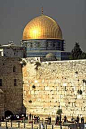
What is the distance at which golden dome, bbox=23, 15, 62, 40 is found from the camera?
62.3m

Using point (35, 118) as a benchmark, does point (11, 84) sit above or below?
above

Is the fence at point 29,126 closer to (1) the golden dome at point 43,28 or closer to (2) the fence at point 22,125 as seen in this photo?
(2) the fence at point 22,125

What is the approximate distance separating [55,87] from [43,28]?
17867 mm

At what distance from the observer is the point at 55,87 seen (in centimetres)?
4534

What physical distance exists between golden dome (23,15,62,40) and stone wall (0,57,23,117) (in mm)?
15238

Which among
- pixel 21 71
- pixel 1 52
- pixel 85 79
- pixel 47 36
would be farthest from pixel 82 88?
pixel 47 36

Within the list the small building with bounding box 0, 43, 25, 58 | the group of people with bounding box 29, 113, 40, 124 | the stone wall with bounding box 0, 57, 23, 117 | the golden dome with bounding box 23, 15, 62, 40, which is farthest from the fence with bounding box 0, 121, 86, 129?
the golden dome with bounding box 23, 15, 62, 40

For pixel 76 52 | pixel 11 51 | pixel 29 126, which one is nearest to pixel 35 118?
pixel 29 126

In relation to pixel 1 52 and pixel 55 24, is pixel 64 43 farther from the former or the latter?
pixel 1 52

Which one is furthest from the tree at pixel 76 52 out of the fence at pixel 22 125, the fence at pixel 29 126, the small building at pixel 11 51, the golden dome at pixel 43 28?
the fence at pixel 29 126

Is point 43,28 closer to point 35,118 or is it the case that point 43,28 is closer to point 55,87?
point 55,87

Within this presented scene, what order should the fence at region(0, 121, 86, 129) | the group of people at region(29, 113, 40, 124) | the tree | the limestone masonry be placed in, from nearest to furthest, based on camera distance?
the fence at region(0, 121, 86, 129) → the group of people at region(29, 113, 40, 124) → the limestone masonry → the tree

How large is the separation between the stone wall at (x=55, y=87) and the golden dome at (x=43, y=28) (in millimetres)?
15427

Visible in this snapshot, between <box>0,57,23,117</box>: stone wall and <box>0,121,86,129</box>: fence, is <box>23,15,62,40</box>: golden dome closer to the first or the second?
<box>0,57,23,117</box>: stone wall
